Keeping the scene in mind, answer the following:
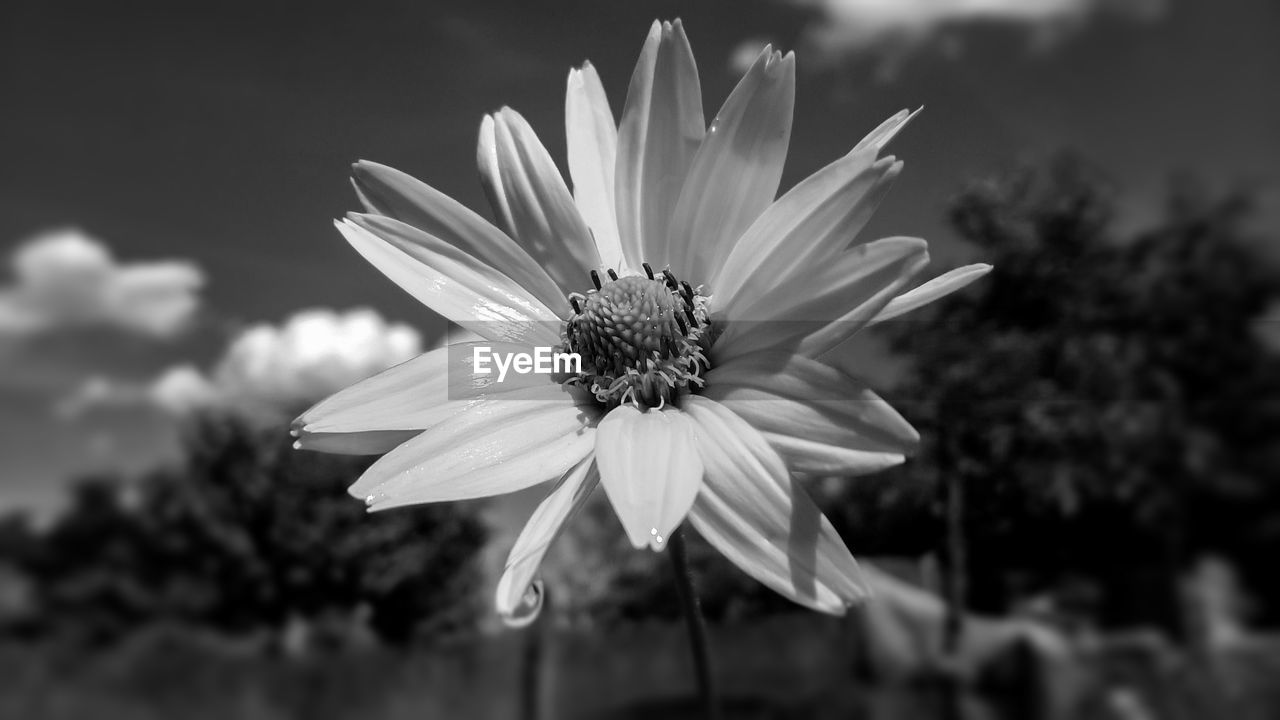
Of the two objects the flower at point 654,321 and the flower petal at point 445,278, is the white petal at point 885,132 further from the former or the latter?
the flower petal at point 445,278

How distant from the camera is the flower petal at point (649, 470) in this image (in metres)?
0.21

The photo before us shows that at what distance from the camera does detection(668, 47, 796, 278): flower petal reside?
0.90 ft

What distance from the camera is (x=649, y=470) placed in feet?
0.78

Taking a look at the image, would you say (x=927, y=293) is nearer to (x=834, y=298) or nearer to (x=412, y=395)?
(x=834, y=298)

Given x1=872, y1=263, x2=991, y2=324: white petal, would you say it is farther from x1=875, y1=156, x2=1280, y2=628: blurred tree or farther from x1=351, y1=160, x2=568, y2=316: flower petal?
x1=875, y1=156, x2=1280, y2=628: blurred tree

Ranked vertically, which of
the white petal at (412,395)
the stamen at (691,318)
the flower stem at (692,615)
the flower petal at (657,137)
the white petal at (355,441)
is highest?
the flower petal at (657,137)

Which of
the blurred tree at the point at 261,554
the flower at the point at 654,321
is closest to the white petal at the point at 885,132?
the flower at the point at 654,321

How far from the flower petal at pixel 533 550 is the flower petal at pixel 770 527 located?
34 mm

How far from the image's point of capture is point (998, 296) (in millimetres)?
1849

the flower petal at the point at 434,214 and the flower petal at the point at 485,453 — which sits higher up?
the flower petal at the point at 434,214


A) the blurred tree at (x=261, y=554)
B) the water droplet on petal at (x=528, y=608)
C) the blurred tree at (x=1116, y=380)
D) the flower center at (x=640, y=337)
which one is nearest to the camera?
the water droplet on petal at (x=528, y=608)

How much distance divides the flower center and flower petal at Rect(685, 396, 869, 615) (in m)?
0.06

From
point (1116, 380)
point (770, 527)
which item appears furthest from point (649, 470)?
point (1116, 380)

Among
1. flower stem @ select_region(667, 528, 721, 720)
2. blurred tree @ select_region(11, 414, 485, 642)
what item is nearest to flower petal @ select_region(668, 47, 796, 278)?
flower stem @ select_region(667, 528, 721, 720)
